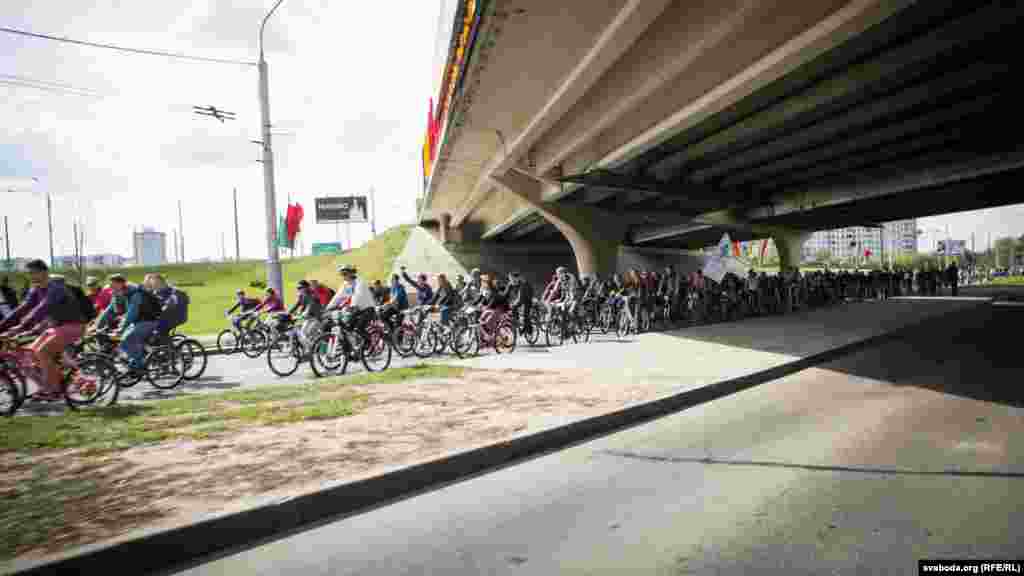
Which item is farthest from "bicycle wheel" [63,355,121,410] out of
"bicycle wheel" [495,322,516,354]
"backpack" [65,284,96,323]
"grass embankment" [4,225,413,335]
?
"grass embankment" [4,225,413,335]

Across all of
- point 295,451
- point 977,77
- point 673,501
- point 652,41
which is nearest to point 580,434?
point 673,501

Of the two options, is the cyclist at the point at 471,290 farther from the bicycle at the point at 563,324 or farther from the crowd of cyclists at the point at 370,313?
the bicycle at the point at 563,324

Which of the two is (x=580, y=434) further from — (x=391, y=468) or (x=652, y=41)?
(x=652, y=41)

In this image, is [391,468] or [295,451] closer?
[391,468]

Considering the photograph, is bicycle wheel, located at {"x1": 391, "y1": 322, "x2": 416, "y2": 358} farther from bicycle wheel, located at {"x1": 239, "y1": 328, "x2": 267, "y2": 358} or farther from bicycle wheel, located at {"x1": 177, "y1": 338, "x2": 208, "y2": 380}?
bicycle wheel, located at {"x1": 239, "y1": 328, "x2": 267, "y2": 358}

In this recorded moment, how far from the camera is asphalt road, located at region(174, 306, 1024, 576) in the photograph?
2.81 m

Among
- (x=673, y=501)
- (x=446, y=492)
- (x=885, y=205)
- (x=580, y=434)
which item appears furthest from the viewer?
(x=885, y=205)

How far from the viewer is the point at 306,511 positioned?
11.2ft

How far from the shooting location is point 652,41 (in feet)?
34.9

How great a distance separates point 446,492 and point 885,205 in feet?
105

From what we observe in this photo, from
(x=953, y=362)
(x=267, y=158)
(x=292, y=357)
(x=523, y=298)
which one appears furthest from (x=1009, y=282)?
(x=292, y=357)

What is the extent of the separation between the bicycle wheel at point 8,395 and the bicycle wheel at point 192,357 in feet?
8.34

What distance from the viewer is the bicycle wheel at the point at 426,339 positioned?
11875 mm

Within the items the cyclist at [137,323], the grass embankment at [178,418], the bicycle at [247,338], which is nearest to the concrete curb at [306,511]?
the grass embankment at [178,418]
